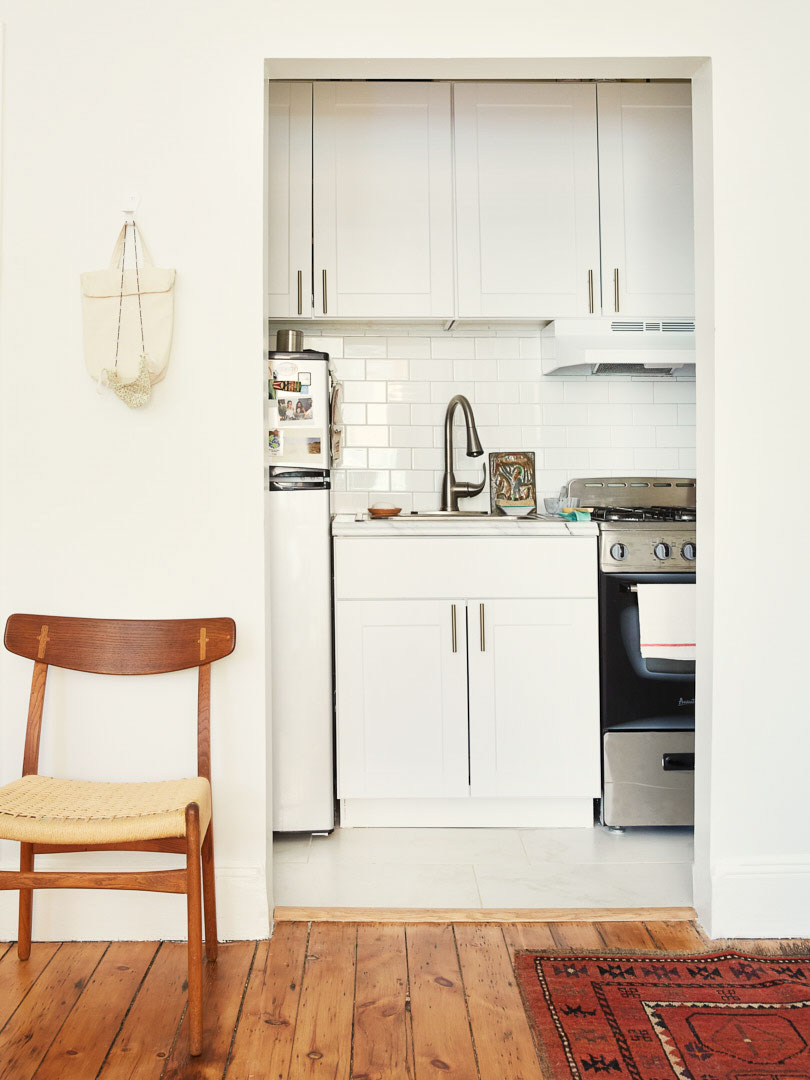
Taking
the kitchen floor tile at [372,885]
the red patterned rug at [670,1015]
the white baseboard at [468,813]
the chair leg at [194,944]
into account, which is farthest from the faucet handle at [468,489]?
the chair leg at [194,944]

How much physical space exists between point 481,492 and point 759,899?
174 cm

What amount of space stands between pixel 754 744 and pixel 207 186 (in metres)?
1.95

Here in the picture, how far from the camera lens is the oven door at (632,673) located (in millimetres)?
2709

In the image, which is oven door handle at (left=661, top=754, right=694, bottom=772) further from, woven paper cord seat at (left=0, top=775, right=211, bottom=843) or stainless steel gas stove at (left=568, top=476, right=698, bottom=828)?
woven paper cord seat at (left=0, top=775, right=211, bottom=843)

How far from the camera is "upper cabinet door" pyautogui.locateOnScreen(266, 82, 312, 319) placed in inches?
117

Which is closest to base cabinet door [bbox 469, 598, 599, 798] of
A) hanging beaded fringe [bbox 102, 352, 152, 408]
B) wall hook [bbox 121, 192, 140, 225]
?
hanging beaded fringe [bbox 102, 352, 152, 408]

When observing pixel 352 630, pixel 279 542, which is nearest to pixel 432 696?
pixel 352 630

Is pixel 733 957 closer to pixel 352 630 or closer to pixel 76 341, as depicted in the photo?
pixel 352 630

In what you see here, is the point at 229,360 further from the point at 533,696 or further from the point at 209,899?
the point at 533,696

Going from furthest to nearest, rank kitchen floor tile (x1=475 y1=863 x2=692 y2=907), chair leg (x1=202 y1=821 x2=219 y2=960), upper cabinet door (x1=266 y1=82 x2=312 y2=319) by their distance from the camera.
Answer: upper cabinet door (x1=266 y1=82 x2=312 y2=319), kitchen floor tile (x1=475 y1=863 x2=692 y2=907), chair leg (x1=202 y1=821 x2=219 y2=960)

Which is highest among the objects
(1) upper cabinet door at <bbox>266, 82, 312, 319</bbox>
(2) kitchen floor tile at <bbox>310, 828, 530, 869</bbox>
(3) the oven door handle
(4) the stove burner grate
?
(1) upper cabinet door at <bbox>266, 82, 312, 319</bbox>

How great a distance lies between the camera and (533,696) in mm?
2752

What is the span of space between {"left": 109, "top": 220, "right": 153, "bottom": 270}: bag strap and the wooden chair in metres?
0.87

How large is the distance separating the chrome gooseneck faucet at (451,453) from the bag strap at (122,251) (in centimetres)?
142
